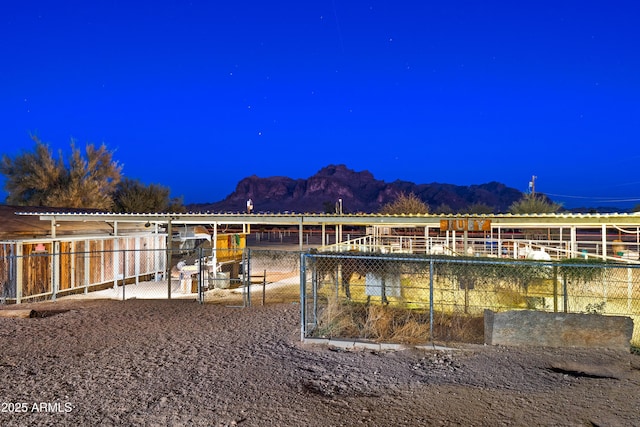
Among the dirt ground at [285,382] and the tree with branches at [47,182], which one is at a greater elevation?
the tree with branches at [47,182]

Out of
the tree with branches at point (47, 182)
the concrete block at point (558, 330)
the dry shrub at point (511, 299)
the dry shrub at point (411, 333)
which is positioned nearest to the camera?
the concrete block at point (558, 330)

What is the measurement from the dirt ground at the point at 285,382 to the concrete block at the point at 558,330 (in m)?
0.22

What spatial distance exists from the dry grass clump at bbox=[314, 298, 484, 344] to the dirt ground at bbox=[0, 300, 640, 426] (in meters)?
0.64

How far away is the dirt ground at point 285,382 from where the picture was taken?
523cm

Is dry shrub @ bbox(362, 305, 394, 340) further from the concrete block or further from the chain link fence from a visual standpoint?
the concrete block

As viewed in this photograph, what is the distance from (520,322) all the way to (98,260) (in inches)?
663

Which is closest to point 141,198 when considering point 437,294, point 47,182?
point 47,182

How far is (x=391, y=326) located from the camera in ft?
29.8

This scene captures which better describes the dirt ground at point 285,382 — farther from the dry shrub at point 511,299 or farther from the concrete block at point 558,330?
the dry shrub at point 511,299

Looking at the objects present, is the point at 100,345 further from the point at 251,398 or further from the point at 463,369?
the point at 463,369

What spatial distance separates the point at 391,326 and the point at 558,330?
112 inches

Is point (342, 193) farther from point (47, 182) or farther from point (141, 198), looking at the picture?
point (47, 182)

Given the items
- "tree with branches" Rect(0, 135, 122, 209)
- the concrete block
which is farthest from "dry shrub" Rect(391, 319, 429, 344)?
"tree with branches" Rect(0, 135, 122, 209)

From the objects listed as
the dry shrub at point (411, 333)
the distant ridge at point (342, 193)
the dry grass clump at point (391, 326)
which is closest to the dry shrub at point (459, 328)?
the dry grass clump at point (391, 326)
